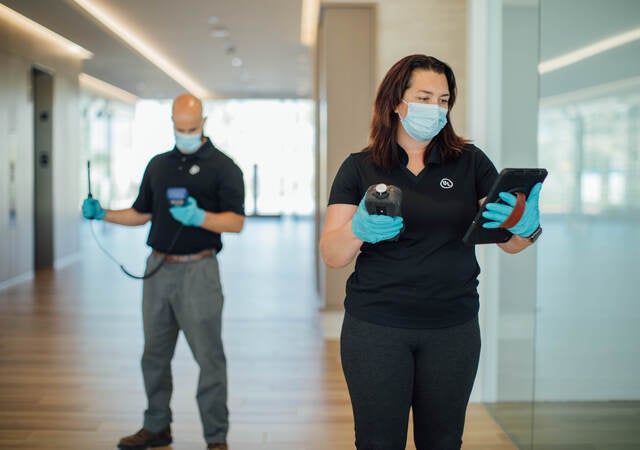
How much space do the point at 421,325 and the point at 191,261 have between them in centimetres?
149

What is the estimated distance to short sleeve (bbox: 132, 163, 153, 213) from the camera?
312 centimetres

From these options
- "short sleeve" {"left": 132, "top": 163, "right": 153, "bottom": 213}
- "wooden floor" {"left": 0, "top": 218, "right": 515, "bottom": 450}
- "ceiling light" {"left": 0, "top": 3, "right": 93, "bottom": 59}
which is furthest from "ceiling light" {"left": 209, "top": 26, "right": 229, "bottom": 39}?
"short sleeve" {"left": 132, "top": 163, "right": 153, "bottom": 213}

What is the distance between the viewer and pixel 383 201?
1521 mm

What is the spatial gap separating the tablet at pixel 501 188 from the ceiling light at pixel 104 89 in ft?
38.9

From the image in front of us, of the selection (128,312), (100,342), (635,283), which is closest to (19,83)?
(128,312)

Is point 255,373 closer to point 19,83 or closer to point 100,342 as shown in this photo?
point 100,342

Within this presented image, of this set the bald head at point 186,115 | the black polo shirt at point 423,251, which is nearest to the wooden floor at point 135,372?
the bald head at point 186,115

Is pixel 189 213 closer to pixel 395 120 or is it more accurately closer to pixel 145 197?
pixel 145 197

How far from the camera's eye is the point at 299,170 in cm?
1747

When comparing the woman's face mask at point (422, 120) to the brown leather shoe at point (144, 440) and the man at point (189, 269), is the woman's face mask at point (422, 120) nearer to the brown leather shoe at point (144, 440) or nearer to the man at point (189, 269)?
the man at point (189, 269)

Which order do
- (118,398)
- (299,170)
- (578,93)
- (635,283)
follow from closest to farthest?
(635,283) → (578,93) → (118,398) → (299,170)

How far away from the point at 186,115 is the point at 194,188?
32cm

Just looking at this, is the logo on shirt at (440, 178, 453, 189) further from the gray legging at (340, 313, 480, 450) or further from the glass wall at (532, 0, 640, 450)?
the glass wall at (532, 0, 640, 450)

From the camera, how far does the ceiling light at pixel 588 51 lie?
7.35 feet
